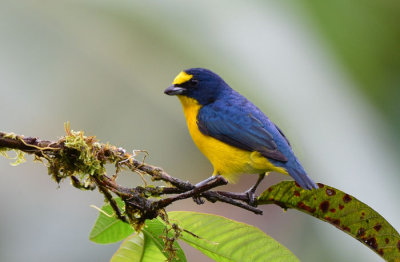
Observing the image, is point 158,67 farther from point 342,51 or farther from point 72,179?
point 72,179

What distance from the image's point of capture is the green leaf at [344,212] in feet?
5.61

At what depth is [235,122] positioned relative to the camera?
3.00 m

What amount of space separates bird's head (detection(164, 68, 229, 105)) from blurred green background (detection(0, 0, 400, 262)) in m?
0.12

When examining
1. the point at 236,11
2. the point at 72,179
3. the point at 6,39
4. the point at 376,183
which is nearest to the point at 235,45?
the point at 236,11

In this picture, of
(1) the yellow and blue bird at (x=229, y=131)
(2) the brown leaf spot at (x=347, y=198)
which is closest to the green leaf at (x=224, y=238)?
(2) the brown leaf spot at (x=347, y=198)

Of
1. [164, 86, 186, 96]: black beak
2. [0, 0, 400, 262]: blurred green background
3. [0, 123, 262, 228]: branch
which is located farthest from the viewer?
[164, 86, 186, 96]: black beak

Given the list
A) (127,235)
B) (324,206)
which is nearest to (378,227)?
(324,206)

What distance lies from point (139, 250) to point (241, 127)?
136cm

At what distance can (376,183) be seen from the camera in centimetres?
252

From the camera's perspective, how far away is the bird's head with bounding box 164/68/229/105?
3.29 m

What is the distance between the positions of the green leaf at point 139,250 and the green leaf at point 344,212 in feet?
1.28

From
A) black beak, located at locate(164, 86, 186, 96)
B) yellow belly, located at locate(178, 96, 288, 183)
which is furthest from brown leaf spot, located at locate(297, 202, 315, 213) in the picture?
black beak, located at locate(164, 86, 186, 96)

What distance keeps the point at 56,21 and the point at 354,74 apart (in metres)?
2.01

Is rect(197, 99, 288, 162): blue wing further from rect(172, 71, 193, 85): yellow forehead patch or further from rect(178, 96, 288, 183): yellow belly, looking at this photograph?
rect(172, 71, 193, 85): yellow forehead patch
